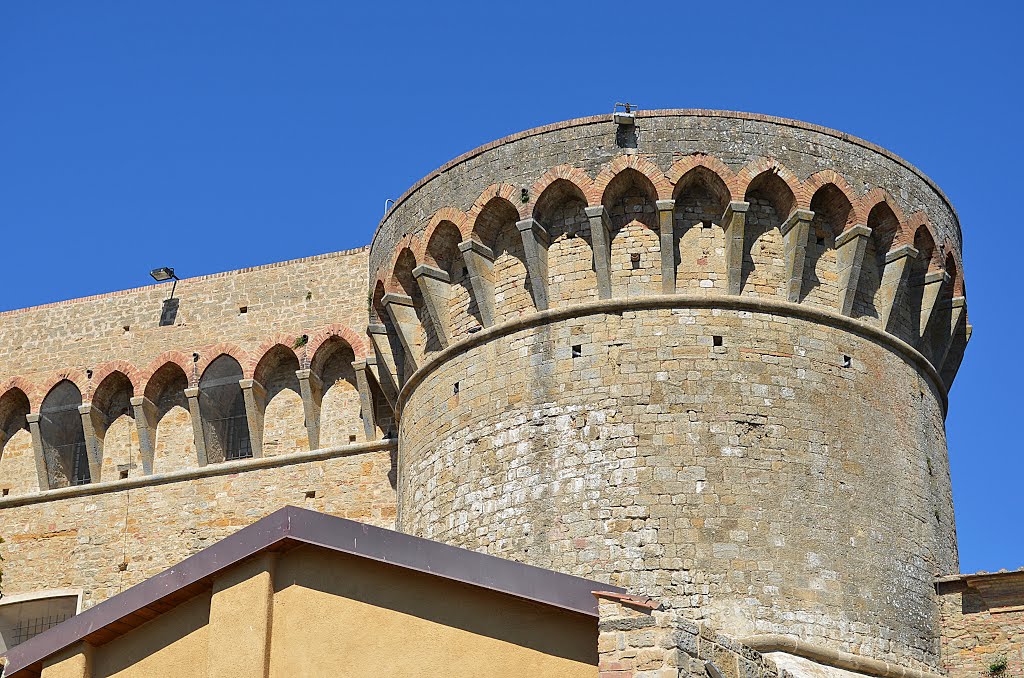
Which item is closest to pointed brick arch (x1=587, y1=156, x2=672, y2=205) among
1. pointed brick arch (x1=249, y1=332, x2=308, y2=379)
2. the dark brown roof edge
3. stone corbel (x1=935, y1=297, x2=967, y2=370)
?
stone corbel (x1=935, y1=297, x2=967, y2=370)

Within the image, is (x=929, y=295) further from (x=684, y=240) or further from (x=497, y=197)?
(x=497, y=197)

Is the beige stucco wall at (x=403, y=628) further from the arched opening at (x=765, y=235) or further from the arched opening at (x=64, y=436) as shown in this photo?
the arched opening at (x=64, y=436)

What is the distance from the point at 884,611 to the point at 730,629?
1.82m

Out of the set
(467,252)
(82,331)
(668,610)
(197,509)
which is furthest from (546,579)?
(82,331)

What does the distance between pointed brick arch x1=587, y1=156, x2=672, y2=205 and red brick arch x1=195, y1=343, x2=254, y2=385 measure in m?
6.26

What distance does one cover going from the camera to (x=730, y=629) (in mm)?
14719

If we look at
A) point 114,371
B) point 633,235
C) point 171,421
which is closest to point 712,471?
A: point 633,235

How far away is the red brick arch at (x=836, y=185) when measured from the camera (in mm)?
16688

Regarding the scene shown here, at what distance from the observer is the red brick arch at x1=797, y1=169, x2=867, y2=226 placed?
54.7 ft

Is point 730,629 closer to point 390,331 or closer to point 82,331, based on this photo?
point 390,331

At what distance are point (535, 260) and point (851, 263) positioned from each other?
3.50 metres

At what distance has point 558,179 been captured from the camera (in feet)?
55.1

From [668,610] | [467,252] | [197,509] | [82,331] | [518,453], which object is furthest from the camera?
[82,331]

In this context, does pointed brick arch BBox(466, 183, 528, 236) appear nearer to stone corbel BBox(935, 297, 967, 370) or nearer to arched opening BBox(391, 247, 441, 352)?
arched opening BBox(391, 247, 441, 352)
